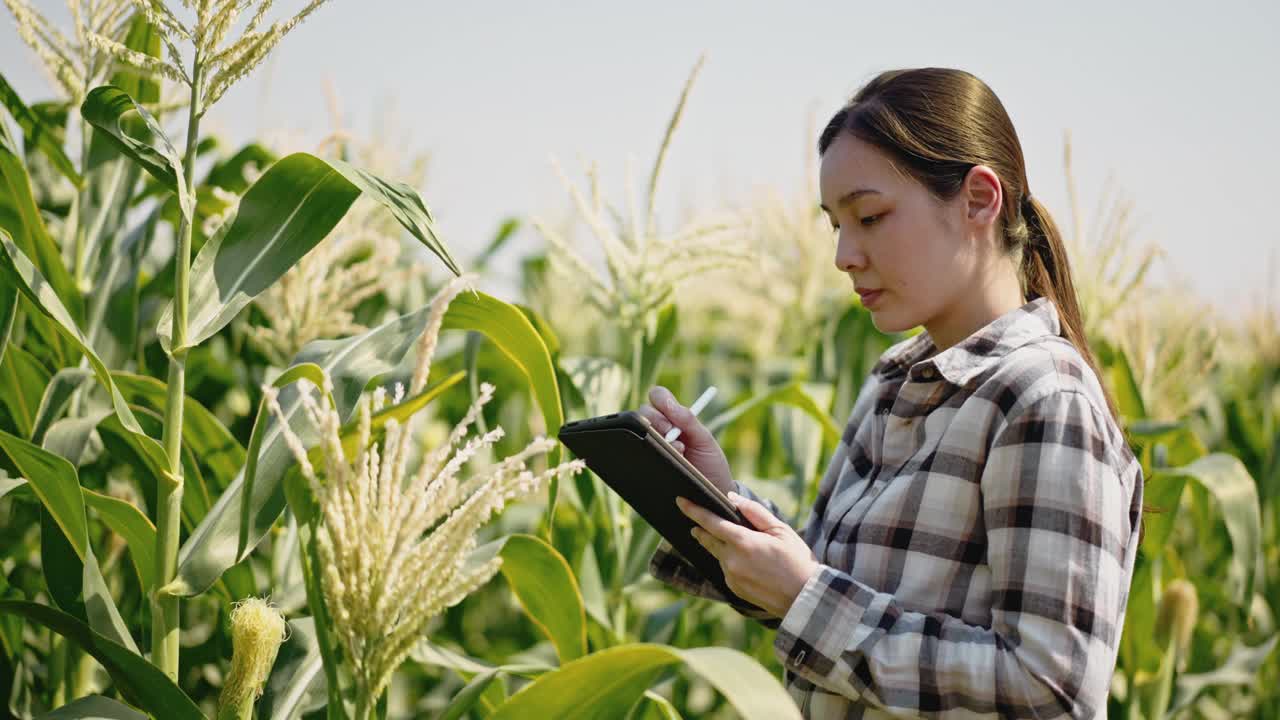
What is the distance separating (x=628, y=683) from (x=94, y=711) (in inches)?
28.2

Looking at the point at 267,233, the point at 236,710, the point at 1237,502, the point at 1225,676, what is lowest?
the point at 1225,676

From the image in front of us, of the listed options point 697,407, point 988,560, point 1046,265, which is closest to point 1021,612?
point 988,560

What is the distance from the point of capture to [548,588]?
1759 millimetres

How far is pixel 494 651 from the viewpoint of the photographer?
131 inches

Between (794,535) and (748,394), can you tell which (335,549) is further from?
(748,394)

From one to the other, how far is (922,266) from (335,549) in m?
0.89


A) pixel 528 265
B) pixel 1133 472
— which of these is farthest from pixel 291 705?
pixel 528 265

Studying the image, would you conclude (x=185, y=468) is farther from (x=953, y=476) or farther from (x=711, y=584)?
(x=953, y=476)

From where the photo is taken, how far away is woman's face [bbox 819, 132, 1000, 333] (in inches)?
61.7

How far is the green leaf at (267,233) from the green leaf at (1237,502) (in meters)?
2.09

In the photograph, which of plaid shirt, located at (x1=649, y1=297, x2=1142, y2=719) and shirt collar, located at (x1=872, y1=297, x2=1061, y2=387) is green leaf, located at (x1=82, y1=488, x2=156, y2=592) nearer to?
plaid shirt, located at (x1=649, y1=297, x2=1142, y2=719)

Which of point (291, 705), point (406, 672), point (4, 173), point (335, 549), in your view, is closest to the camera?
point (335, 549)

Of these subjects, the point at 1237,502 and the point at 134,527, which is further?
the point at 1237,502

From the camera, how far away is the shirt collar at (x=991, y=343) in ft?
5.02
